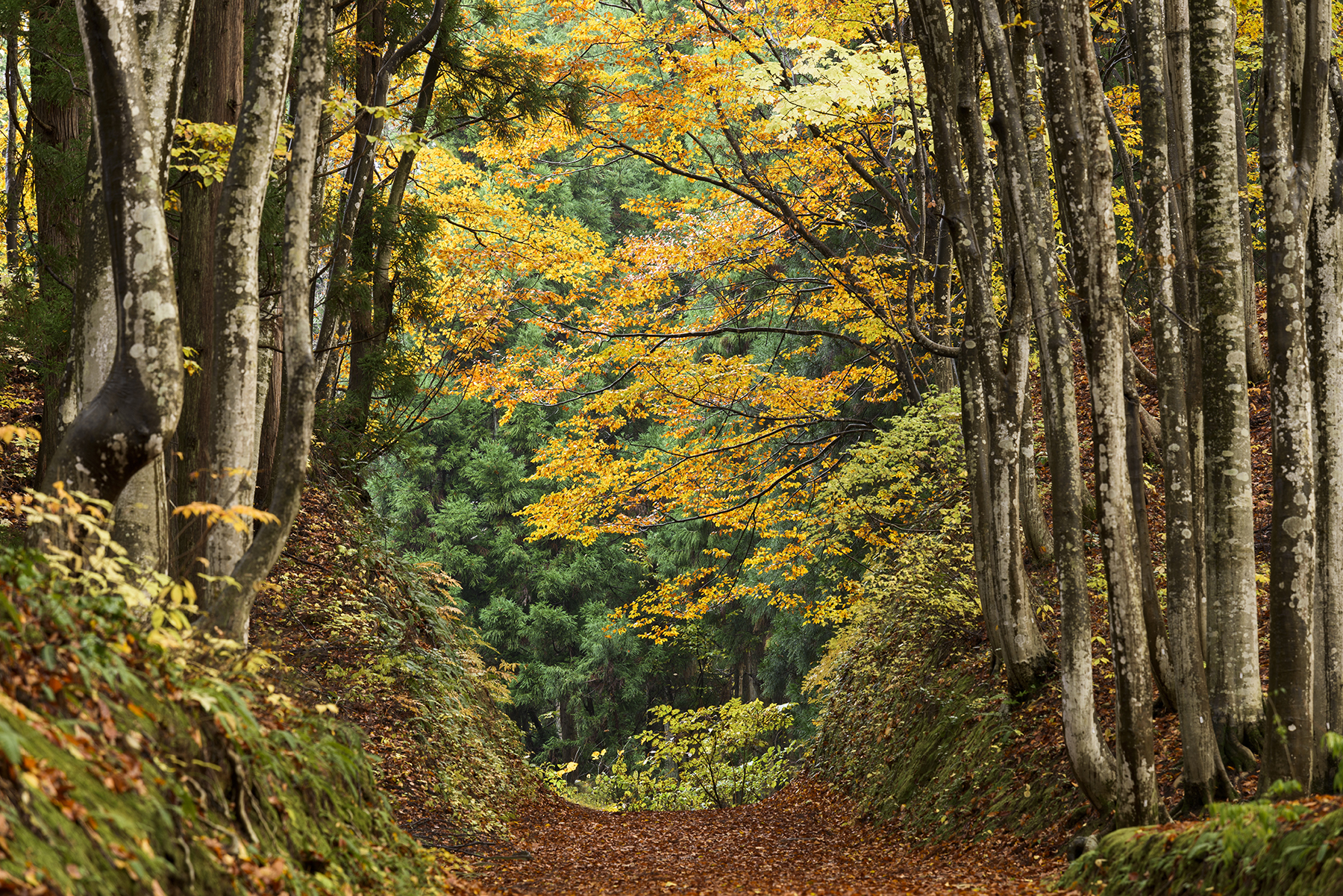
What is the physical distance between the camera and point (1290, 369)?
5.14m

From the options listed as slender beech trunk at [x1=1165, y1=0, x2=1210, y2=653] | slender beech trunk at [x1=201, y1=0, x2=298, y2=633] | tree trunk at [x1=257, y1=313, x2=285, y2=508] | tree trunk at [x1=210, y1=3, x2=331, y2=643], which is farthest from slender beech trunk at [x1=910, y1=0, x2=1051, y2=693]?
tree trunk at [x1=257, y1=313, x2=285, y2=508]

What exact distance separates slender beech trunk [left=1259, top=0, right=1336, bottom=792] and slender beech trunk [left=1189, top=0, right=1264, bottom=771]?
7.7 inches

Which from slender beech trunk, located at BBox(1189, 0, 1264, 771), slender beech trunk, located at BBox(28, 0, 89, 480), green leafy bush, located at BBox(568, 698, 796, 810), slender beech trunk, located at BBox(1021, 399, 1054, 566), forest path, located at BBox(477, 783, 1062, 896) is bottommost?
green leafy bush, located at BBox(568, 698, 796, 810)

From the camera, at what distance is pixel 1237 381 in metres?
5.44

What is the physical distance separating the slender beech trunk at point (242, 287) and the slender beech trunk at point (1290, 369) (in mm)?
5565

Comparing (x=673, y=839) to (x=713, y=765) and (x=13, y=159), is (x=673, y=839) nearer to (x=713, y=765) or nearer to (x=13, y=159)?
(x=713, y=765)

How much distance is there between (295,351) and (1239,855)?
17.4 ft

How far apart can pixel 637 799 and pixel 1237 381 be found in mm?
15573

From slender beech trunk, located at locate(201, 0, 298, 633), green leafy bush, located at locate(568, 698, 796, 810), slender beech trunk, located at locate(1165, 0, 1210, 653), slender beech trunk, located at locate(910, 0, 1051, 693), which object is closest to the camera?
slender beech trunk, located at locate(201, 0, 298, 633)

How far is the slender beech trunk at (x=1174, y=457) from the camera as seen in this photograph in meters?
5.63

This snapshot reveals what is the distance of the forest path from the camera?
6793 millimetres

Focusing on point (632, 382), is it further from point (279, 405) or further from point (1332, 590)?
point (1332, 590)

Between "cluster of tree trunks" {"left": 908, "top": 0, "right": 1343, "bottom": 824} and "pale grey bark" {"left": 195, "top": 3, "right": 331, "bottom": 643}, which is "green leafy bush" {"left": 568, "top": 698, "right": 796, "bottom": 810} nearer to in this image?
"cluster of tree trunks" {"left": 908, "top": 0, "right": 1343, "bottom": 824}

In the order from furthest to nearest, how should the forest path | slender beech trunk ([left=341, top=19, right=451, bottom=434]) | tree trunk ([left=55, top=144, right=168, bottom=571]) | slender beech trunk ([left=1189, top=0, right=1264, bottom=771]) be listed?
slender beech trunk ([left=341, top=19, right=451, bottom=434])
the forest path
slender beech trunk ([left=1189, top=0, right=1264, bottom=771])
tree trunk ([left=55, top=144, right=168, bottom=571])
